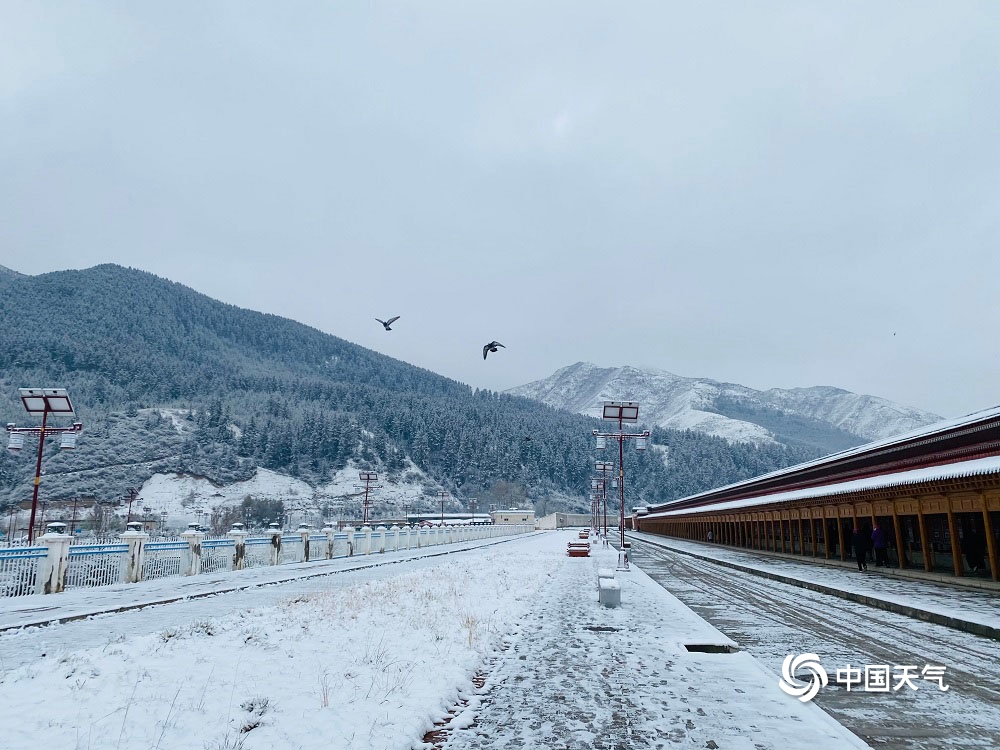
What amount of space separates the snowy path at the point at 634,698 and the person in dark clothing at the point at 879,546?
16.0m

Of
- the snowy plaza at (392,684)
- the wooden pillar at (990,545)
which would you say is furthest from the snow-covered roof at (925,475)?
the snowy plaza at (392,684)

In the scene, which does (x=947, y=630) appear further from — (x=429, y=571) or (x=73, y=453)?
(x=73, y=453)

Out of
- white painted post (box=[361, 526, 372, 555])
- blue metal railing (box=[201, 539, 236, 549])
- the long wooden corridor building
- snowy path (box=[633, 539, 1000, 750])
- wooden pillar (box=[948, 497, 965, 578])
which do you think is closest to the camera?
snowy path (box=[633, 539, 1000, 750])

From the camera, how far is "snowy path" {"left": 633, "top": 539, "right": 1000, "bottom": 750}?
568 cm

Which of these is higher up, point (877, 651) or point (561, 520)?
point (877, 651)

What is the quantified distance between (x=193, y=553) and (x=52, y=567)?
20.1 ft

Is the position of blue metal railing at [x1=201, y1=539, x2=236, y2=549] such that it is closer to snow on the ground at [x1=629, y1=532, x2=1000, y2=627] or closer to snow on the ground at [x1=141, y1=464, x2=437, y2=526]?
snow on the ground at [x1=629, y1=532, x2=1000, y2=627]

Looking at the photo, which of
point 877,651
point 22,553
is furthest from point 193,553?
point 877,651

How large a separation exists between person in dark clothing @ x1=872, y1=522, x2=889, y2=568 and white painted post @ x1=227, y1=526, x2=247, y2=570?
2509 cm

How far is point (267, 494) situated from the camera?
140 metres

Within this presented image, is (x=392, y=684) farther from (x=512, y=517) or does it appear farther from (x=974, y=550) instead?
(x=512, y=517)

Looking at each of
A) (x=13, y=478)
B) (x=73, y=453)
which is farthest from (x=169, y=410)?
(x=13, y=478)
